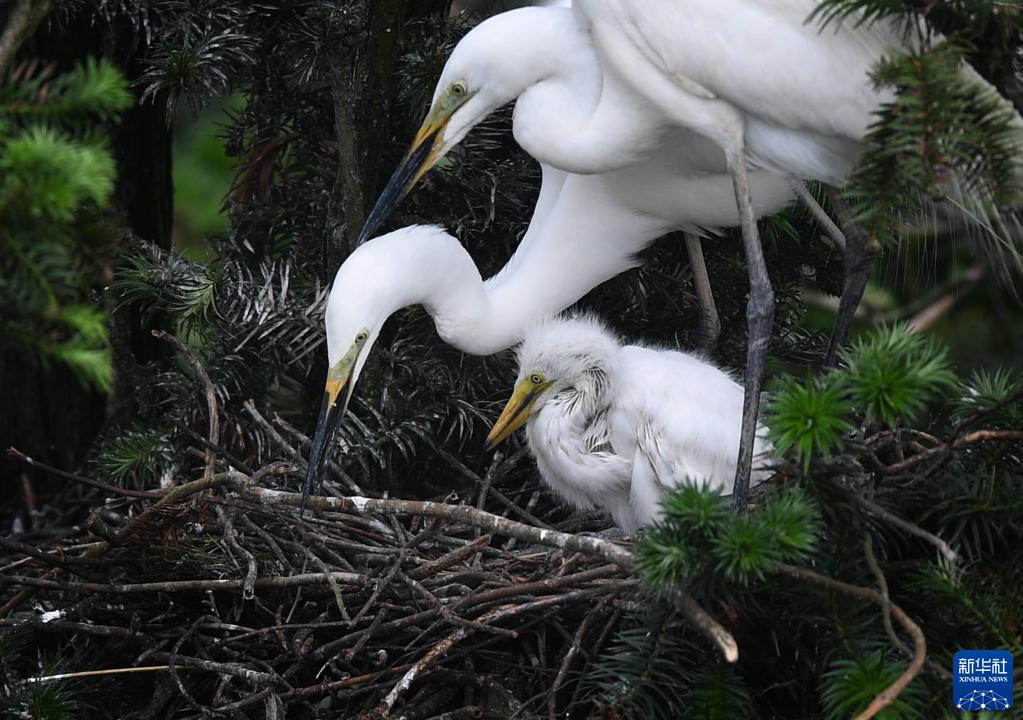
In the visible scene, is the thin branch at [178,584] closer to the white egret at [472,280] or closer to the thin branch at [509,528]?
the thin branch at [509,528]

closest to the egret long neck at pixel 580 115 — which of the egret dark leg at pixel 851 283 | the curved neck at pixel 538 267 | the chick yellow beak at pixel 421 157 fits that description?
the chick yellow beak at pixel 421 157

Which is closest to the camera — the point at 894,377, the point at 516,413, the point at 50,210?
the point at 50,210

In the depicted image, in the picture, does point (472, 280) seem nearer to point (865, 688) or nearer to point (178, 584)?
point (178, 584)

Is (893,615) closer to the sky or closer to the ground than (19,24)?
closer to the ground

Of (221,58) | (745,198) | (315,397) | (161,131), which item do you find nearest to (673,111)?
(745,198)

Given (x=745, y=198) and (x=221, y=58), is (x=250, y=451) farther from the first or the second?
(x=745, y=198)

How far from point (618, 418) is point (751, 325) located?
11.6 inches

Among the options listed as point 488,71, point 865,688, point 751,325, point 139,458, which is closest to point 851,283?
point 751,325

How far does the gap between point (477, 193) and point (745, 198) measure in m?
0.73

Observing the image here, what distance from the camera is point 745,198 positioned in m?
2.17

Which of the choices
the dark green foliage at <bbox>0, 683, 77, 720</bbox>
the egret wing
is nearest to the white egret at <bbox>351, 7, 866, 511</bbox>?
Result: the egret wing

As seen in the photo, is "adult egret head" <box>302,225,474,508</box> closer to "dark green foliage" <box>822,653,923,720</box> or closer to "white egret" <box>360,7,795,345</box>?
"white egret" <box>360,7,795,345</box>

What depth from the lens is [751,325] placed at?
2.25m

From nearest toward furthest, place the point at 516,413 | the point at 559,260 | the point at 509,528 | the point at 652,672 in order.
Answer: the point at 652,672 → the point at 509,528 → the point at 516,413 → the point at 559,260
